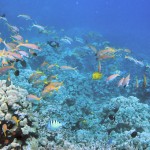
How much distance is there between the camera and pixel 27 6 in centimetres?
4575

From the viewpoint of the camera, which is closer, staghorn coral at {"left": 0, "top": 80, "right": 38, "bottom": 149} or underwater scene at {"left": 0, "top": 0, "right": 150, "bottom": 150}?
staghorn coral at {"left": 0, "top": 80, "right": 38, "bottom": 149}

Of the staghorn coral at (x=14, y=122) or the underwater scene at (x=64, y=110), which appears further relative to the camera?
the underwater scene at (x=64, y=110)

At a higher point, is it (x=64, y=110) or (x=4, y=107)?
(x=64, y=110)

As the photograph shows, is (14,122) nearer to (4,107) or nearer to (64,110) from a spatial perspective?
(4,107)

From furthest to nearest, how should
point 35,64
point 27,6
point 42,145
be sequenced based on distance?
point 27,6, point 35,64, point 42,145

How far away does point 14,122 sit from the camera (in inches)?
200

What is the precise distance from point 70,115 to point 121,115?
64.0 inches

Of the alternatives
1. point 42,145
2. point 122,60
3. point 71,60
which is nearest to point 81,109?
point 42,145

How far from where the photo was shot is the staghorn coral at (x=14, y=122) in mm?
5055

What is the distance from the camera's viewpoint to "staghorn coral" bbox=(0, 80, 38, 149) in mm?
5055

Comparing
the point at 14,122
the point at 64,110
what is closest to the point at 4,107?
the point at 14,122

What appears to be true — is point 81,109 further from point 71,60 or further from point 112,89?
point 71,60

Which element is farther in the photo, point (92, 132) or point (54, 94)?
point (54, 94)

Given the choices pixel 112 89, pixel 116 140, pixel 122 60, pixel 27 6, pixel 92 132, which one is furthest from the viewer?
pixel 27 6
